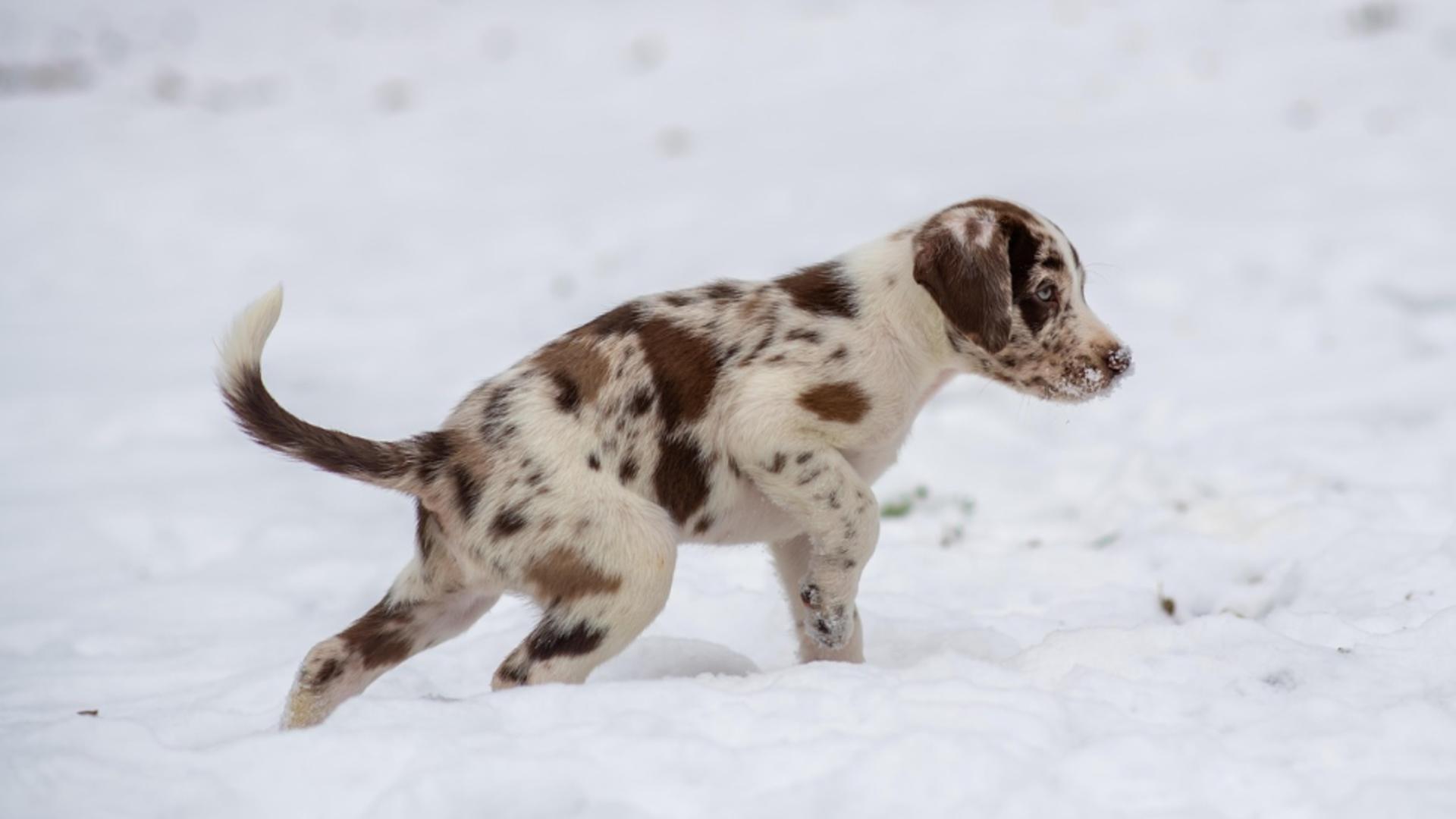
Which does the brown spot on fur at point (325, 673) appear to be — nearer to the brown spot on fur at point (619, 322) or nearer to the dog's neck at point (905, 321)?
the brown spot on fur at point (619, 322)

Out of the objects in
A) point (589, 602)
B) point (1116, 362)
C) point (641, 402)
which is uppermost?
point (641, 402)

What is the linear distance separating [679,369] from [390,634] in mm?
1055

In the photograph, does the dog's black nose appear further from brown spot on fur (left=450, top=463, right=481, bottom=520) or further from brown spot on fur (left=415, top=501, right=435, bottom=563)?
brown spot on fur (left=415, top=501, right=435, bottom=563)

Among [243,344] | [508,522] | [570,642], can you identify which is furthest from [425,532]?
[243,344]

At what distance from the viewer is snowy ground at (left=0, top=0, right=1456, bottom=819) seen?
3088 millimetres

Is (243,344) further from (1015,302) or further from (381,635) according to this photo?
(1015,302)

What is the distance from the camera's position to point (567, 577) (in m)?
3.64

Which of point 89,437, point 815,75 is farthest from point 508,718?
point 815,75

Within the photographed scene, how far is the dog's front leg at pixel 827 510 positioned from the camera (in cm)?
385

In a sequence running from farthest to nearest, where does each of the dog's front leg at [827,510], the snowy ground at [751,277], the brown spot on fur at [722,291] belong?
1. the brown spot on fur at [722,291]
2. the dog's front leg at [827,510]
3. the snowy ground at [751,277]

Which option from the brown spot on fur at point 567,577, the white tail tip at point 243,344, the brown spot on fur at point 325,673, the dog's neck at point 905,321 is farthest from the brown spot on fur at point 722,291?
the brown spot on fur at point 325,673

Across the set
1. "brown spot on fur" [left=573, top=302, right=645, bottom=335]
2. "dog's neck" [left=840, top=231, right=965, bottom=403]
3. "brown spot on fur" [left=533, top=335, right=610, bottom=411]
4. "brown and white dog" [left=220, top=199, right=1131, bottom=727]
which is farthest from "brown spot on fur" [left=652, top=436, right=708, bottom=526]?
"dog's neck" [left=840, top=231, right=965, bottom=403]

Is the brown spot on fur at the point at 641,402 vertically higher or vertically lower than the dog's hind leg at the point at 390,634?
higher

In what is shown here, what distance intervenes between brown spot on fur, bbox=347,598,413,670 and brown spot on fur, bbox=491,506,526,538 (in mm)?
447
